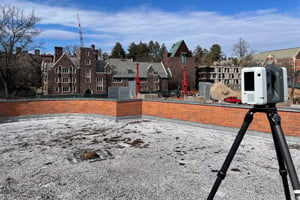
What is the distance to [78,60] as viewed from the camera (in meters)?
43.9

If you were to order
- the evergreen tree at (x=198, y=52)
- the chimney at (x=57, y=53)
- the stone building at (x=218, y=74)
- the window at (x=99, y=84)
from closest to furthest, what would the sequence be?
the chimney at (x=57, y=53) → the window at (x=99, y=84) → the stone building at (x=218, y=74) → the evergreen tree at (x=198, y=52)

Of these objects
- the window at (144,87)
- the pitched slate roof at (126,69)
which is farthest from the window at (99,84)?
the window at (144,87)

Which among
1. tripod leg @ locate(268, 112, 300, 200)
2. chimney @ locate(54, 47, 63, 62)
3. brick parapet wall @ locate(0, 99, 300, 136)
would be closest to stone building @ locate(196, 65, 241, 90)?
chimney @ locate(54, 47, 63, 62)

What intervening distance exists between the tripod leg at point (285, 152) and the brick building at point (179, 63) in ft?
167

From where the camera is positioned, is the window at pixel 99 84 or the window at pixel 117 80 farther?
the window at pixel 117 80

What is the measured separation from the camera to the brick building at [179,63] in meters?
53.7

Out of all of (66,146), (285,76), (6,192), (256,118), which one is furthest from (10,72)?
(285,76)

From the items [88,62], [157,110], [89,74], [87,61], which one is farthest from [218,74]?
[157,110]

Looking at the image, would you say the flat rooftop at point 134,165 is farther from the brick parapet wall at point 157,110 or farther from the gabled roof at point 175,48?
the gabled roof at point 175,48

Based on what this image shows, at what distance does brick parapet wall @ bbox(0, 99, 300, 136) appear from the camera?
6967 millimetres

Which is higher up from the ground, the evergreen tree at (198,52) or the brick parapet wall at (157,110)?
the evergreen tree at (198,52)

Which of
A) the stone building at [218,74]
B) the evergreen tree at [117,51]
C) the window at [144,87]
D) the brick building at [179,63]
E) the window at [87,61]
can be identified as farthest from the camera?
the evergreen tree at [117,51]

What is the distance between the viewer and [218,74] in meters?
63.2

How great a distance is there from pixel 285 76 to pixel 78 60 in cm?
4628
